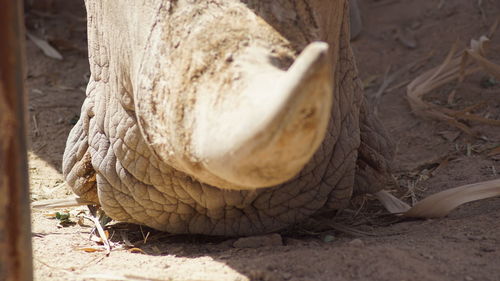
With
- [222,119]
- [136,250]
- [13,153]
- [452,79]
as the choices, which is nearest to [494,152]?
[452,79]

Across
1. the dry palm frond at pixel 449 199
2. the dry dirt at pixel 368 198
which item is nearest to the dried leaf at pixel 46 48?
the dry dirt at pixel 368 198

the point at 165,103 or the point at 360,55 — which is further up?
the point at 165,103

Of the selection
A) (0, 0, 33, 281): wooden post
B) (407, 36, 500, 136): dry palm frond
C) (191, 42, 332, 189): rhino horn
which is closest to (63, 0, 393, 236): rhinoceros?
(191, 42, 332, 189): rhino horn

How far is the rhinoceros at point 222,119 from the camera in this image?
4.71ft

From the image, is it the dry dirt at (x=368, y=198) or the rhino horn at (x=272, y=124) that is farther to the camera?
the dry dirt at (x=368, y=198)

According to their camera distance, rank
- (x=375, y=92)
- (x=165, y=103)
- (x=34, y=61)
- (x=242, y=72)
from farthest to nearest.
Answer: (x=34, y=61) → (x=375, y=92) → (x=165, y=103) → (x=242, y=72)

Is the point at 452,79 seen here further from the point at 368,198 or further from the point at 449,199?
the point at 449,199

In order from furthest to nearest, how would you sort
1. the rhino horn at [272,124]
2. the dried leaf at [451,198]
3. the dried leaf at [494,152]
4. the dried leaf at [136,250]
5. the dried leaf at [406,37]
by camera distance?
the dried leaf at [406,37] < the dried leaf at [494,152] < the dried leaf at [451,198] < the dried leaf at [136,250] < the rhino horn at [272,124]

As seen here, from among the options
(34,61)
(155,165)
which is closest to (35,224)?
(155,165)

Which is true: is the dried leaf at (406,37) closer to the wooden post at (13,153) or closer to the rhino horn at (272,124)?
the rhino horn at (272,124)

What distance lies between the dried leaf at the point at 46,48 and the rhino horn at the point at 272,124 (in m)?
3.03

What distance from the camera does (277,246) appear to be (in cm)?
223

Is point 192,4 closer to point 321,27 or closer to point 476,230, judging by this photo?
point 321,27

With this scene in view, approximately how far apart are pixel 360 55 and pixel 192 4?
8.94 ft
